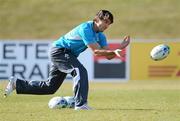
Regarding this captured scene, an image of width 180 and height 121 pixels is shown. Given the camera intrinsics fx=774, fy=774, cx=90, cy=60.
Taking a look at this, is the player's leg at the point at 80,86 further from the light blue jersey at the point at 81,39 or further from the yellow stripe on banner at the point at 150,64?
the yellow stripe on banner at the point at 150,64

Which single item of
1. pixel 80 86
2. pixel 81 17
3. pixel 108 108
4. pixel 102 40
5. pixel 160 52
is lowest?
pixel 108 108

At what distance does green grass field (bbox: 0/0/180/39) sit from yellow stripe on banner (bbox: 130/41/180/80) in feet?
30.3

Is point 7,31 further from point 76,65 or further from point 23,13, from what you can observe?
point 76,65

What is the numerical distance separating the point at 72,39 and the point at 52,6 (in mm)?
26000

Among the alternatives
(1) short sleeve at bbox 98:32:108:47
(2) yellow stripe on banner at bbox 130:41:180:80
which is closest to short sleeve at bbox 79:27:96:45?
(1) short sleeve at bbox 98:32:108:47

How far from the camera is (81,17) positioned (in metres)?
38.8

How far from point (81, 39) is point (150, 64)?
13010 mm

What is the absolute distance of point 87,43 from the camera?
14000 mm

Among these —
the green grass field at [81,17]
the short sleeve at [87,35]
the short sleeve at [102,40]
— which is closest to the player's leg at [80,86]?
the short sleeve at [87,35]

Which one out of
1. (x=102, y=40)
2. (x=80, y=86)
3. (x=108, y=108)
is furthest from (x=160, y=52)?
(x=80, y=86)

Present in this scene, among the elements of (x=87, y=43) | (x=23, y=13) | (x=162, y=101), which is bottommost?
(x=162, y=101)

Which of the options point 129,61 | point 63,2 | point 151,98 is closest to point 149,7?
point 63,2

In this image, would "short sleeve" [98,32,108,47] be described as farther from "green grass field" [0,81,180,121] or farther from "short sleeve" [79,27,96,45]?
"green grass field" [0,81,180,121]

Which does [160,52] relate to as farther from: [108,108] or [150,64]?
[150,64]
